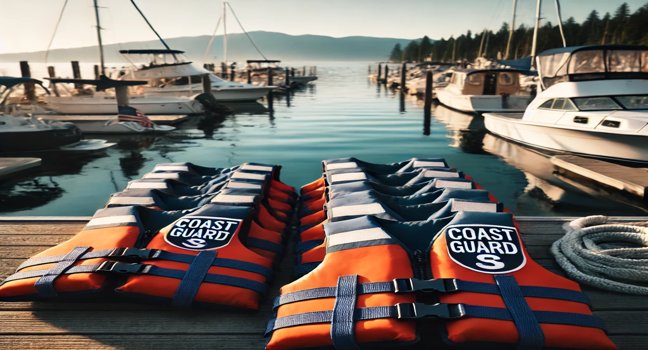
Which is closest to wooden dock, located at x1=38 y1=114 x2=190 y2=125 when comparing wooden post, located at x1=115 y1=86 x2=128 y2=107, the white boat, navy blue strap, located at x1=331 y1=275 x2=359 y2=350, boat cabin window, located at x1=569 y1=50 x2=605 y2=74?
the white boat

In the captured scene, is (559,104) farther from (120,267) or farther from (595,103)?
(120,267)

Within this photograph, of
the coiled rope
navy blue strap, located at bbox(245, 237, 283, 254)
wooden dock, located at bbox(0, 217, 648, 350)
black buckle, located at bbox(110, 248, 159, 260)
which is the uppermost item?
black buckle, located at bbox(110, 248, 159, 260)

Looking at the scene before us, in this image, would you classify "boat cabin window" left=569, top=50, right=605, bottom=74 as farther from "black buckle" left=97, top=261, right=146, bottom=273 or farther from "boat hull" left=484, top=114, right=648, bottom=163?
"black buckle" left=97, top=261, right=146, bottom=273

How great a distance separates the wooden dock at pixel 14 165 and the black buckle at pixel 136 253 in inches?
391

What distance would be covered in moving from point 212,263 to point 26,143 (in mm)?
13155

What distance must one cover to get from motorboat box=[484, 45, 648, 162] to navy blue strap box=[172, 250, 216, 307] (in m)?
11.2

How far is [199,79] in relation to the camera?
2753 centimetres

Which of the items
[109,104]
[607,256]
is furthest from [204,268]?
[109,104]

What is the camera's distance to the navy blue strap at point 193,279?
9.18 ft

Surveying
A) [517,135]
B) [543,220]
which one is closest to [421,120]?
[517,135]

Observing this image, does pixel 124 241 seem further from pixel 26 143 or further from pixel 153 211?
pixel 26 143

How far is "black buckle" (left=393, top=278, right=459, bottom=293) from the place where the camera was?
2475 mm

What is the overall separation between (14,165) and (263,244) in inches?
415

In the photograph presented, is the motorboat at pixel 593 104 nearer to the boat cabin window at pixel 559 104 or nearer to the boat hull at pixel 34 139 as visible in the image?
the boat cabin window at pixel 559 104
